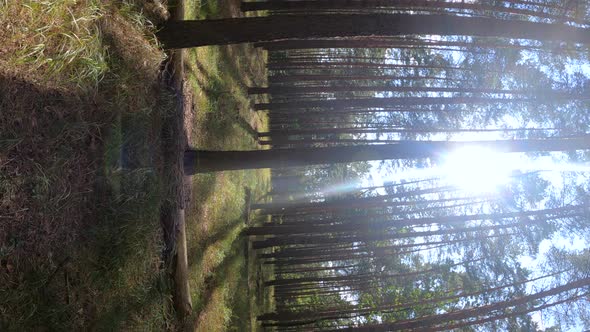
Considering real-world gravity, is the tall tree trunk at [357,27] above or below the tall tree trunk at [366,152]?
above

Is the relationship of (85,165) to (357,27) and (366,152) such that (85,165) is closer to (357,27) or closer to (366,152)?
(357,27)

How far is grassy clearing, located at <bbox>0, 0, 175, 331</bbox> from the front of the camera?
398cm

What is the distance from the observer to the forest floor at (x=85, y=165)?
4.00 meters

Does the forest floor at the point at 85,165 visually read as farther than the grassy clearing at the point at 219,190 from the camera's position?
No

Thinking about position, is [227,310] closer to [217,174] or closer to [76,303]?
[217,174]

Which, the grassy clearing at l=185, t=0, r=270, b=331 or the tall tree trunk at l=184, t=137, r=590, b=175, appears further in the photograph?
the grassy clearing at l=185, t=0, r=270, b=331

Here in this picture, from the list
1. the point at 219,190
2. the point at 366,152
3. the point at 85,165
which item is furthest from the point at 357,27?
the point at 219,190

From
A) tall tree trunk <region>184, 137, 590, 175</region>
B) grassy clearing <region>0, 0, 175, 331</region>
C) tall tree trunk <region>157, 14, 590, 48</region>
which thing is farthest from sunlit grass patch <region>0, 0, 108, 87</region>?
Answer: tall tree trunk <region>184, 137, 590, 175</region>

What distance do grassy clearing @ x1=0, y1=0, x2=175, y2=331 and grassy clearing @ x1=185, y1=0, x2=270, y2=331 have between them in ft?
7.96

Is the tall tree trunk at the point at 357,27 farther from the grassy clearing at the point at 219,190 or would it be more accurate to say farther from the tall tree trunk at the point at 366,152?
the grassy clearing at the point at 219,190

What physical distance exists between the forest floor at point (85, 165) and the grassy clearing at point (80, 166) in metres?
0.01

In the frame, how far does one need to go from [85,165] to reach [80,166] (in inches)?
3.4

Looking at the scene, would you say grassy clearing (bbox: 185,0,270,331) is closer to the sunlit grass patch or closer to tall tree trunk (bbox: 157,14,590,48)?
tall tree trunk (bbox: 157,14,590,48)

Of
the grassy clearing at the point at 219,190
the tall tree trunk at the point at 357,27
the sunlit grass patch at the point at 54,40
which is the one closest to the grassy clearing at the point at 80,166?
the sunlit grass patch at the point at 54,40
